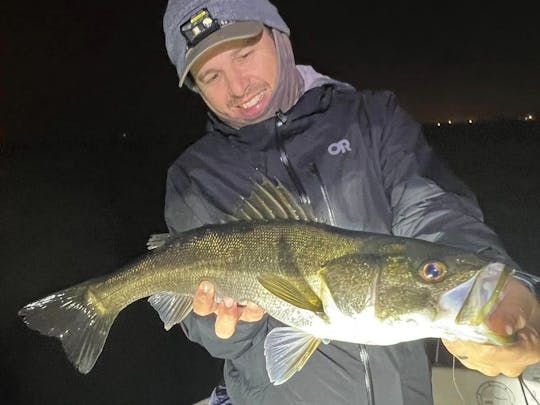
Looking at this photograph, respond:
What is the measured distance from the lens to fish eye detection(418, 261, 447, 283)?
5.77 ft

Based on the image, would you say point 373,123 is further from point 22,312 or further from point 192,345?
point 192,345

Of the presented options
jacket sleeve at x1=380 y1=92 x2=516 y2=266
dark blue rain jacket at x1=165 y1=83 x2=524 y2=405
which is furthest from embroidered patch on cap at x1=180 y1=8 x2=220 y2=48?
jacket sleeve at x1=380 y1=92 x2=516 y2=266

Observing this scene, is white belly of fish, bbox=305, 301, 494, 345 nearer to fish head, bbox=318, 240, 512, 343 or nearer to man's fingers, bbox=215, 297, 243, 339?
fish head, bbox=318, 240, 512, 343

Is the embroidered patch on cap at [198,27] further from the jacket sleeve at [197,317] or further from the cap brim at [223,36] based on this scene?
the jacket sleeve at [197,317]

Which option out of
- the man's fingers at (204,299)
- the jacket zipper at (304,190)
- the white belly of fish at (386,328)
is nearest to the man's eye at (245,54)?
the jacket zipper at (304,190)

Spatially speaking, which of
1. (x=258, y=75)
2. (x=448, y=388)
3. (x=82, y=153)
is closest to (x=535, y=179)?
(x=448, y=388)

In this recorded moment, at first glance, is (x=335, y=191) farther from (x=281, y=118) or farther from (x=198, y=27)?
(x=198, y=27)

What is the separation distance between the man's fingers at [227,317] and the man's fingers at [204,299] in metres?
0.04

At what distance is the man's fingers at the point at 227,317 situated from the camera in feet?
7.55

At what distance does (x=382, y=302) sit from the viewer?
1855mm

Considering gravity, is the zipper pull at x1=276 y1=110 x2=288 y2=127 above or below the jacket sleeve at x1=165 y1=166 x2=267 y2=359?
above

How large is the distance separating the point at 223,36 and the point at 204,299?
3.78 ft

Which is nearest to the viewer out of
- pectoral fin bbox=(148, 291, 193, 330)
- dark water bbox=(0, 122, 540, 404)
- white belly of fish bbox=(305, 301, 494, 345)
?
white belly of fish bbox=(305, 301, 494, 345)

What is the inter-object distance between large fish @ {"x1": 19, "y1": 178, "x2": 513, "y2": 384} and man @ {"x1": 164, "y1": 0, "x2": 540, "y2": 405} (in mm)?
155
